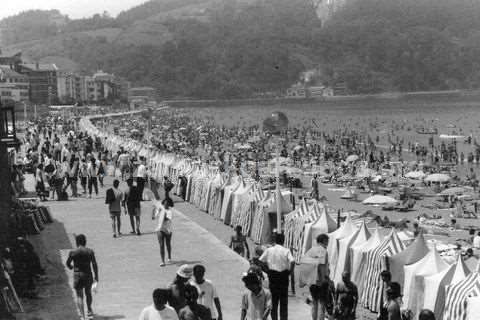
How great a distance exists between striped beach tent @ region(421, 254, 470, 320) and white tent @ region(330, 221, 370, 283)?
2214 mm

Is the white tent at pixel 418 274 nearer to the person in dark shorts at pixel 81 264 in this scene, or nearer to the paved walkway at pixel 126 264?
the paved walkway at pixel 126 264

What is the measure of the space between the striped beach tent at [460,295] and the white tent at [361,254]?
2.28 metres

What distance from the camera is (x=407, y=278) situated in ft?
34.8

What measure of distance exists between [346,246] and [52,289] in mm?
4889

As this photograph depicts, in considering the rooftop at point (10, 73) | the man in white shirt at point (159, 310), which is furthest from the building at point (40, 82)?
the man in white shirt at point (159, 310)

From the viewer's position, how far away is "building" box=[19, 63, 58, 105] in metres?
123

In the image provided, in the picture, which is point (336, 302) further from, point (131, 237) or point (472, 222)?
point (472, 222)

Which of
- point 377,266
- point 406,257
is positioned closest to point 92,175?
point 377,266

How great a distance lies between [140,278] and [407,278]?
4009mm

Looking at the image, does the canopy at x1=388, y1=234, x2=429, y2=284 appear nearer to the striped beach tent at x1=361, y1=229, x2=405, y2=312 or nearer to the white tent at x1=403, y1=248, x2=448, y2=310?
the striped beach tent at x1=361, y1=229, x2=405, y2=312

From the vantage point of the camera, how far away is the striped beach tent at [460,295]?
29.8 ft

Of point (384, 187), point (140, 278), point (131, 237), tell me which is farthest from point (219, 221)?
point (384, 187)

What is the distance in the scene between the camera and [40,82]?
125 m

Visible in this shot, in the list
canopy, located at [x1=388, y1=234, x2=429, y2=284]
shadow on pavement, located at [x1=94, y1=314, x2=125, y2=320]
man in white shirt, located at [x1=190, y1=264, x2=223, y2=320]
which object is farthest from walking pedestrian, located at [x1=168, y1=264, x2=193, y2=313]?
canopy, located at [x1=388, y1=234, x2=429, y2=284]
